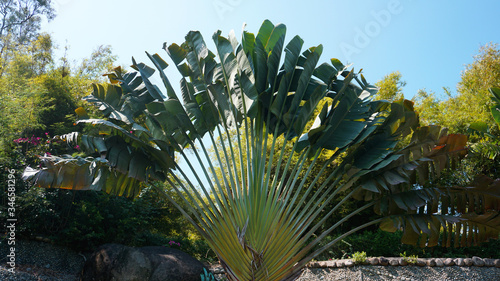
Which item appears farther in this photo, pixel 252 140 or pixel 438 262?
pixel 438 262

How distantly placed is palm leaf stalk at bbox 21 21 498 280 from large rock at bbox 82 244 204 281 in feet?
5.33

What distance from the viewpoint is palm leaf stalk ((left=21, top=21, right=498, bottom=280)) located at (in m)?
4.64

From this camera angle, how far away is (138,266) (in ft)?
20.6

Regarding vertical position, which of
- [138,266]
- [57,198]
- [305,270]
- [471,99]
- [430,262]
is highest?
[471,99]

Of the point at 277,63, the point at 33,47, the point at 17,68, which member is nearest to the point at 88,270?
the point at 277,63

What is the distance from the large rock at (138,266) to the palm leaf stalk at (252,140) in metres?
1.63

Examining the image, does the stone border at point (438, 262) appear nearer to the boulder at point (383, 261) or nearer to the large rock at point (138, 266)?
the boulder at point (383, 261)

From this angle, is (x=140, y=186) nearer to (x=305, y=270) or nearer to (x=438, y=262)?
(x=305, y=270)

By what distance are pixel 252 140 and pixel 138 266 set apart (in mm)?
3384

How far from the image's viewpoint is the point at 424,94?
12.3 m

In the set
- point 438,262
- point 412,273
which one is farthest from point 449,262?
point 412,273

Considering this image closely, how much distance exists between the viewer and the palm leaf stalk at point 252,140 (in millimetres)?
4641

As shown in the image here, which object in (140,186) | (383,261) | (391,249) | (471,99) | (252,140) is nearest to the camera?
(252,140)

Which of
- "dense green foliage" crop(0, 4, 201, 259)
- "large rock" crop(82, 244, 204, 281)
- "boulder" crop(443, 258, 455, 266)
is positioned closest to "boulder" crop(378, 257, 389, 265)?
"boulder" crop(443, 258, 455, 266)
